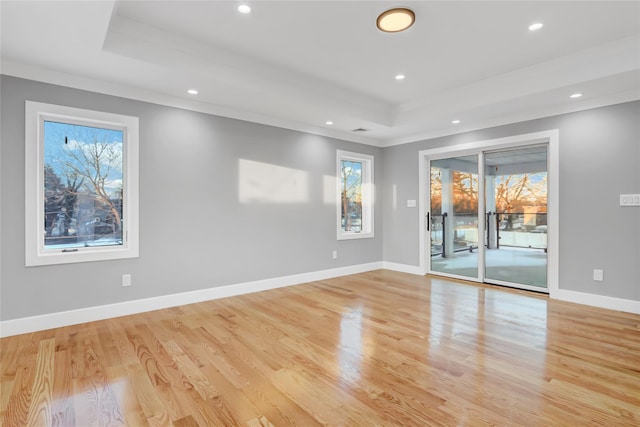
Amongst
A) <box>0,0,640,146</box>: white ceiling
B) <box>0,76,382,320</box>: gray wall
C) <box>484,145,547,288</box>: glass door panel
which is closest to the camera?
<box>0,0,640,146</box>: white ceiling

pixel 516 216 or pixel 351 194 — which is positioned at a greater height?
pixel 351 194

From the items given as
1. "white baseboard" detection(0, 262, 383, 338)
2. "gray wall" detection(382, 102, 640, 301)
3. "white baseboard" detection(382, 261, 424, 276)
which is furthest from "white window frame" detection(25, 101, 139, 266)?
"gray wall" detection(382, 102, 640, 301)

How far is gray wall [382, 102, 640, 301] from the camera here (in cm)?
362

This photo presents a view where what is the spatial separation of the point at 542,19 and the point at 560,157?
6.72 ft

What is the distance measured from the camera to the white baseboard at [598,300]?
3.59 meters

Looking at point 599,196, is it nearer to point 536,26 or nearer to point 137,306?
point 536,26

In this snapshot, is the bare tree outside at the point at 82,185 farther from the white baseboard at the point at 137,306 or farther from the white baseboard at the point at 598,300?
the white baseboard at the point at 598,300

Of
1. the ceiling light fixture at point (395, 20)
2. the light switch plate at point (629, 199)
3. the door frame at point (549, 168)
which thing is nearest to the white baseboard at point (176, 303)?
the door frame at point (549, 168)

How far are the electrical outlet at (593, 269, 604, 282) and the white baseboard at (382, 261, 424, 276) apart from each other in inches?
91.9

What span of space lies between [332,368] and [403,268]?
3840 millimetres

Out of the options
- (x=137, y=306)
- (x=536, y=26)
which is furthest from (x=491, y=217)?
(x=137, y=306)

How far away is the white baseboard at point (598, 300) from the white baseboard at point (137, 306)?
3288 millimetres

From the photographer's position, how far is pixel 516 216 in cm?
486

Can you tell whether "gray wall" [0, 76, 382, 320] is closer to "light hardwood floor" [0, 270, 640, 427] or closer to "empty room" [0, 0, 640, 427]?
"empty room" [0, 0, 640, 427]
